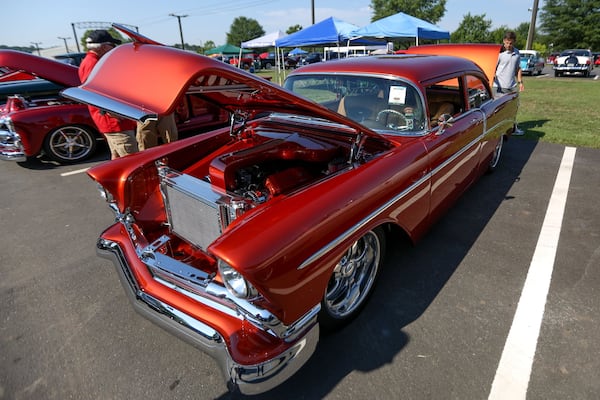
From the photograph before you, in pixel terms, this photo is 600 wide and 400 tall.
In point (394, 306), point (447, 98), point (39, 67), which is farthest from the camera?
point (39, 67)

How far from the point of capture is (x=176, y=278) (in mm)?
1984

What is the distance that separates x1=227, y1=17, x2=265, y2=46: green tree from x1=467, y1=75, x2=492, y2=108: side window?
90759mm

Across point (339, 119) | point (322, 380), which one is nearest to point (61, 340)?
point (322, 380)

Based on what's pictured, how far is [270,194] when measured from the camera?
2215 mm

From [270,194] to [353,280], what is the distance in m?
0.80

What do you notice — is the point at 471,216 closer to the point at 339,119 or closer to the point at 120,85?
the point at 339,119

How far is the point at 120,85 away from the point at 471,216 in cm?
339

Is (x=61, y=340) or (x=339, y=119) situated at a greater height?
(x=339, y=119)

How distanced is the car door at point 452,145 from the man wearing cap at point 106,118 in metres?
3.20

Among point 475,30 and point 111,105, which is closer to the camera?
point 111,105

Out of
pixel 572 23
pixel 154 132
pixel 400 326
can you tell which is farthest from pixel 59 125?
pixel 572 23

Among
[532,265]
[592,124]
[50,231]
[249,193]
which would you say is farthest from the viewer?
[592,124]

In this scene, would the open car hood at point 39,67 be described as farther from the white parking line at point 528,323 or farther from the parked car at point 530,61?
the parked car at point 530,61

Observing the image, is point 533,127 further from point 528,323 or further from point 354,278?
point 354,278
